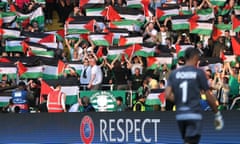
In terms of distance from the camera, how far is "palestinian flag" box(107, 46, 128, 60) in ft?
88.7

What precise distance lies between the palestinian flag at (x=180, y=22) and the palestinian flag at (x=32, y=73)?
4.47 metres

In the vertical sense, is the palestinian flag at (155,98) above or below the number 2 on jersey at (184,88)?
below

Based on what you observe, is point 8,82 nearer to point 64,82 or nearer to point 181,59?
point 64,82

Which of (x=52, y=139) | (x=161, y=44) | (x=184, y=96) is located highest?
(x=184, y=96)

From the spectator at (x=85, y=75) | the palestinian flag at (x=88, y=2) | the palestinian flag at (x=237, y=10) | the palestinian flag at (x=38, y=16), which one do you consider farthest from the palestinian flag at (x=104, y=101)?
the palestinian flag at (x=38, y=16)

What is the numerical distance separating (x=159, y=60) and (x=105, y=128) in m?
3.82

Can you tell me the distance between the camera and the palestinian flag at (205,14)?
28214 mm

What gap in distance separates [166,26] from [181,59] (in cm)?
437

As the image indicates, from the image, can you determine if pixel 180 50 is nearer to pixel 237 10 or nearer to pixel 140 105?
pixel 140 105

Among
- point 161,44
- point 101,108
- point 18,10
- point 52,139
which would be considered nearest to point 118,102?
point 101,108

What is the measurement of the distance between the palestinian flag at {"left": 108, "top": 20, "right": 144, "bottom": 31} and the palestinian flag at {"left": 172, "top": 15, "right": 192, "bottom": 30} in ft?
4.78

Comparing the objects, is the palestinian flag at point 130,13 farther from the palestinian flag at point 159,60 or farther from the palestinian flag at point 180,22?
the palestinian flag at point 159,60

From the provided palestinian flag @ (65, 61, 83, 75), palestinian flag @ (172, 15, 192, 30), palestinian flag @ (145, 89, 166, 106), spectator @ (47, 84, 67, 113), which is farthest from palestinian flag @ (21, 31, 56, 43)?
palestinian flag @ (145, 89, 166, 106)

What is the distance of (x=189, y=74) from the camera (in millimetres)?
13547
